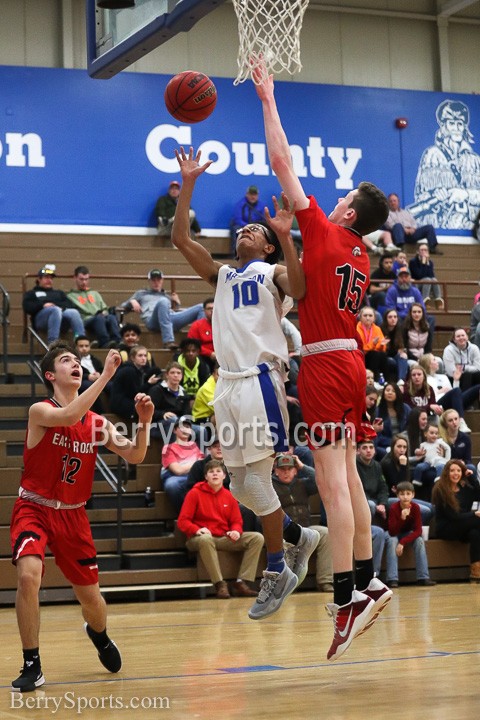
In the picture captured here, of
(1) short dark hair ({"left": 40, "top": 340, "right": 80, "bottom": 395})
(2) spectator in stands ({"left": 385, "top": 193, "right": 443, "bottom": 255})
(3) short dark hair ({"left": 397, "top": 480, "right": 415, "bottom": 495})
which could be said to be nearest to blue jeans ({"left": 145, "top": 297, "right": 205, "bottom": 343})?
(3) short dark hair ({"left": 397, "top": 480, "right": 415, "bottom": 495})

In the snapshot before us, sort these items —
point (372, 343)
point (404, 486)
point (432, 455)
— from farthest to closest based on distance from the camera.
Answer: point (372, 343)
point (432, 455)
point (404, 486)

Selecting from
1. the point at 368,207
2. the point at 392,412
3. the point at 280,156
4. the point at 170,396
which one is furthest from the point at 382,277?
the point at 280,156

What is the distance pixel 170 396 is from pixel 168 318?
2248mm

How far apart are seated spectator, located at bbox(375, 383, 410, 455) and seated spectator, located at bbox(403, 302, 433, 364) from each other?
1.88m

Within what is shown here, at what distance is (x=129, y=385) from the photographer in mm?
13281

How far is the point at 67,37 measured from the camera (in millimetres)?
19641

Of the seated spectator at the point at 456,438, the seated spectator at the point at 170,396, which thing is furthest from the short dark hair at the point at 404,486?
the seated spectator at the point at 170,396

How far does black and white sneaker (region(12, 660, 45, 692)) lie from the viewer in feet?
18.5

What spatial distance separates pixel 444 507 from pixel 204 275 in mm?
7082

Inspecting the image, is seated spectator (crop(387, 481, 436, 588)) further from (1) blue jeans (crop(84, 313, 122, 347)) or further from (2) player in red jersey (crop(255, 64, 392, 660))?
(2) player in red jersey (crop(255, 64, 392, 660))

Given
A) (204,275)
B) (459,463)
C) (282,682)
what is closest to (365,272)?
(204,275)

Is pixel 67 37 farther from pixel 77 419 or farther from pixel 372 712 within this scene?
pixel 372 712

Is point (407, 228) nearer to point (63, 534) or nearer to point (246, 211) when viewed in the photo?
point (246, 211)

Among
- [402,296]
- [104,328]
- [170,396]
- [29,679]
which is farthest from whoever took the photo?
[402,296]
